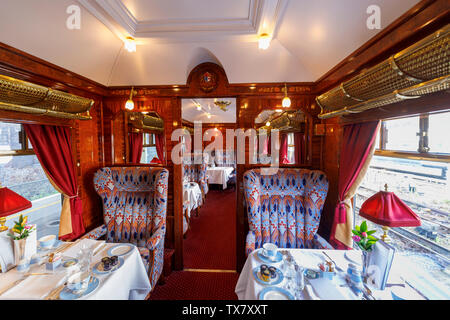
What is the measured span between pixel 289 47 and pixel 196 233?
3767mm

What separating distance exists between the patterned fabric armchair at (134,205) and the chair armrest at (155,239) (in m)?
0.01

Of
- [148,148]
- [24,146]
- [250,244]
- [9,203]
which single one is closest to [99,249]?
[9,203]

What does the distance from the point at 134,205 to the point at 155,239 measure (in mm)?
645

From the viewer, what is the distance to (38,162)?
2.15 metres

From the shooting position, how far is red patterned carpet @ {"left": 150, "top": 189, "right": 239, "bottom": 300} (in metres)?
2.32

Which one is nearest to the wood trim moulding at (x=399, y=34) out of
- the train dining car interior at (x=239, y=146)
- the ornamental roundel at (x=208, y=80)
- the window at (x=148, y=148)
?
the train dining car interior at (x=239, y=146)

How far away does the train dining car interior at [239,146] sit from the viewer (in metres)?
1.28

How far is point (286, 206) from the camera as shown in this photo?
7.43 feet

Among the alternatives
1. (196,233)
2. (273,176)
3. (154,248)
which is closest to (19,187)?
(154,248)

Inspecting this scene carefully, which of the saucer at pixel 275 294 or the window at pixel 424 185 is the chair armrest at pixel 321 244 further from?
the saucer at pixel 275 294

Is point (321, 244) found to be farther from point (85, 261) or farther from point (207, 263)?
point (85, 261)

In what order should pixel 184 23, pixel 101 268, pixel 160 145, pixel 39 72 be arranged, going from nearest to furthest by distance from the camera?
pixel 101 268, pixel 39 72, pixel 184 23, pixel 160 145

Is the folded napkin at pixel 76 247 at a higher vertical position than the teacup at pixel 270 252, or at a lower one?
lower
